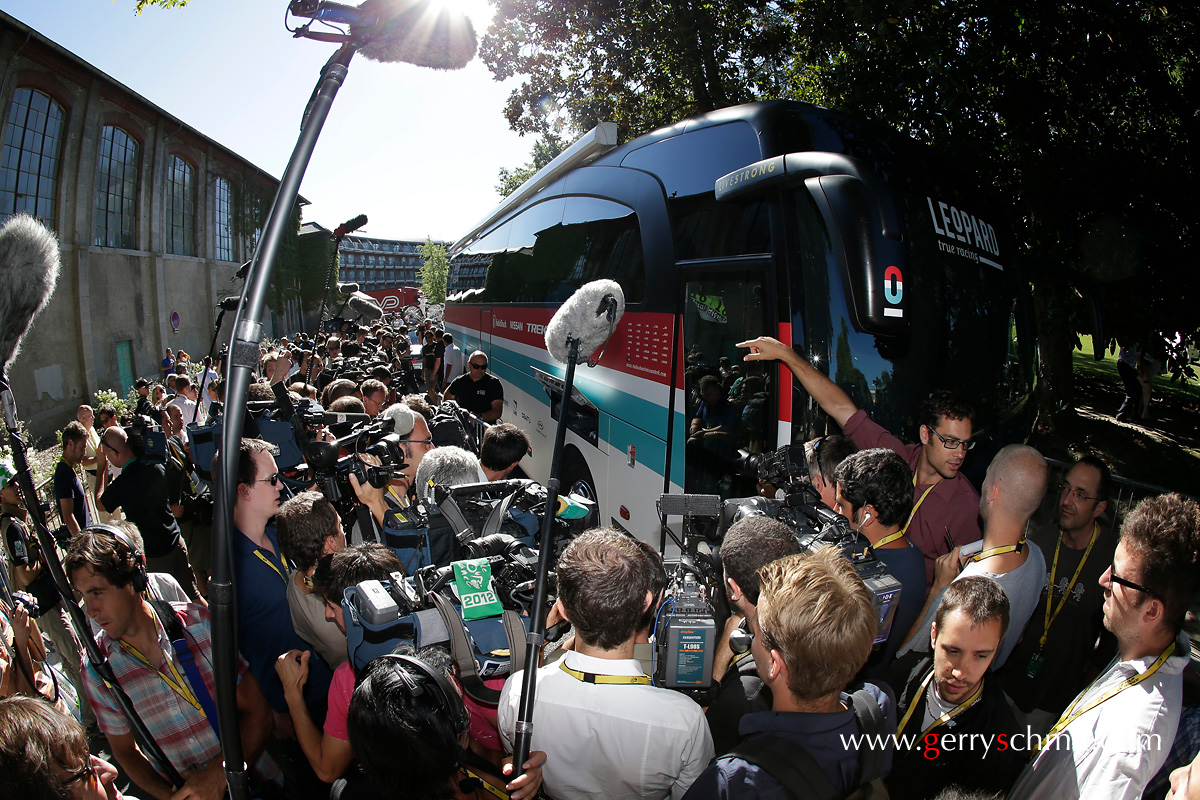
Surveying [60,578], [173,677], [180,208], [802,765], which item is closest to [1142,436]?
[802,765]

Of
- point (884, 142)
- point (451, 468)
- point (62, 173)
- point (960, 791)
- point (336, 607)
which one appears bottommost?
point (960, 791)

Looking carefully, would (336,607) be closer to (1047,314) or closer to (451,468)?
(451,468)

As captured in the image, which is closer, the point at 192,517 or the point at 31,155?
the point at 192,517

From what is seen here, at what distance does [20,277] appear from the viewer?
2338mm

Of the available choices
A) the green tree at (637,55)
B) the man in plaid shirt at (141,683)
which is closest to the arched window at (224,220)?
the green tree at (637,55)

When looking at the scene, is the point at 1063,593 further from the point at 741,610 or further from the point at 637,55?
the point at 637,55

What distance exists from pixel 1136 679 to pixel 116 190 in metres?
27.8

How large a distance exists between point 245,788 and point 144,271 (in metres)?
27.4

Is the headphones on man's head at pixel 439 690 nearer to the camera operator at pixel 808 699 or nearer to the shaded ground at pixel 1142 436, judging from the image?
the camera operator at pixel 808 699

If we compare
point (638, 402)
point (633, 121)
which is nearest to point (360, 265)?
point (633, 121)

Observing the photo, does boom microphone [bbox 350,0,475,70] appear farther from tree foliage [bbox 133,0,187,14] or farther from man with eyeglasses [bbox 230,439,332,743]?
tree foliage [bbox 133,0,187,14]

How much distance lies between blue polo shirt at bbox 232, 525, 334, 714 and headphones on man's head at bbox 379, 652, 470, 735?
140cm

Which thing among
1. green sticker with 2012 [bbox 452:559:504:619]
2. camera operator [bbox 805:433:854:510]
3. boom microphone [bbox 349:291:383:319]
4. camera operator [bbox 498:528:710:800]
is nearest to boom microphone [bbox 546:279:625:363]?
camera operator [bbox 805:433:854:510]

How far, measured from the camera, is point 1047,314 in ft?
21.9
